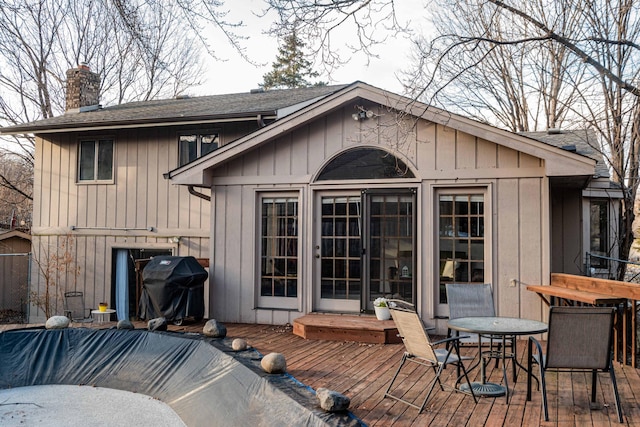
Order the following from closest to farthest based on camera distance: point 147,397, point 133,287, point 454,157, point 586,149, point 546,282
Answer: point 147,397 < point 546,282 < point 454,157 < point 586,149 < point 133,287

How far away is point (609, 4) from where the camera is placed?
8.60m

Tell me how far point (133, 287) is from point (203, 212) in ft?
7.35

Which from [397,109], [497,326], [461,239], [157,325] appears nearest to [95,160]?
[157,325]

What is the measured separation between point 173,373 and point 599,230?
927 cm

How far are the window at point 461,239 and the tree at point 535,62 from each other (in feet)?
5.14

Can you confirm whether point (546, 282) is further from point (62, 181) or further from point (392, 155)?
point (62, 181)

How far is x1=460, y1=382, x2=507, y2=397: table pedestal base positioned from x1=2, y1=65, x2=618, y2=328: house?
2.46m

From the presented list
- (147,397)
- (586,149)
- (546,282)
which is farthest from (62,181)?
(586,149)

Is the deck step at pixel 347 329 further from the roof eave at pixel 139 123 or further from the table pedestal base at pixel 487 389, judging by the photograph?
the roof eave at pixel 139 123

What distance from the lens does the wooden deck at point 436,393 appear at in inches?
160

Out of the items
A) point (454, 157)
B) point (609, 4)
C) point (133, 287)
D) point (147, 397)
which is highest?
point (609, 4)

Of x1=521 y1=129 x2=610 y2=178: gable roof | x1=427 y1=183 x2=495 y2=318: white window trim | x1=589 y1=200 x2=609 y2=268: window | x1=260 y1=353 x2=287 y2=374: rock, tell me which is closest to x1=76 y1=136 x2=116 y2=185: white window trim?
x1=427 y1=183 x2=495 y2=318: white window trim

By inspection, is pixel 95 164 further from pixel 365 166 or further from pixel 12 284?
pixel 365 166

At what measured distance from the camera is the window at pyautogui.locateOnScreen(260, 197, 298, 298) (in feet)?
26.9
